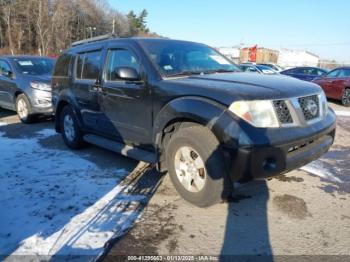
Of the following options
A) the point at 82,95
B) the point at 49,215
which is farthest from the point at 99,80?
the point at 49,215

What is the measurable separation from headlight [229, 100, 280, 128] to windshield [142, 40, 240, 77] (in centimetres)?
124

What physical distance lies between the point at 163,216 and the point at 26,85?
6245 millimetres

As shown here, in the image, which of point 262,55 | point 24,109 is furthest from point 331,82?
point 262,55

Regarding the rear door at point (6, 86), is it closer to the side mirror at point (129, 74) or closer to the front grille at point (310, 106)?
the side mirror at point (129, 74)

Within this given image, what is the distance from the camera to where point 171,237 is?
3133 millimetres

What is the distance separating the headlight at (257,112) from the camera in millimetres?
3168

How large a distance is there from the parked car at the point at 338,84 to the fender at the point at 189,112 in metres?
10.4

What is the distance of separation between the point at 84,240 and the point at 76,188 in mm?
1283

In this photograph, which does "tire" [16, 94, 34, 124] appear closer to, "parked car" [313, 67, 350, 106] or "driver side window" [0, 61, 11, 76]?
"driver side window" [0, 61, 11, 76]

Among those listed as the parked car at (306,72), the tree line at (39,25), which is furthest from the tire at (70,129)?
the tree line at (39,25)

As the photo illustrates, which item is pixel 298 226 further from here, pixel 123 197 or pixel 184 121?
pixel 123 197

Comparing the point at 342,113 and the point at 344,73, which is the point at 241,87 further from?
the point at 344,73

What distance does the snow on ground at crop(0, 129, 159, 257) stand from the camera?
3.05 metres

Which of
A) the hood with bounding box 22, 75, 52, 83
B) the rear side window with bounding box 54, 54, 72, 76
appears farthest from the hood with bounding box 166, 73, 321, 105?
the hood with bounding box 22, 75, 52, 83
